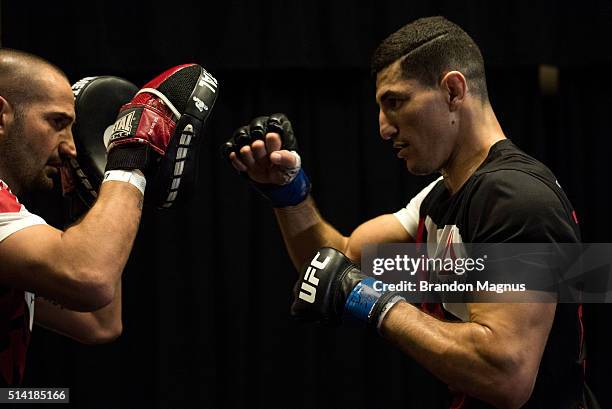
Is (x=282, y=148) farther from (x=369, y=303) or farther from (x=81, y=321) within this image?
(x=81, y=321)

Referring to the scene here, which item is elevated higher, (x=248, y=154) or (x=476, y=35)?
(x=476, y=35)

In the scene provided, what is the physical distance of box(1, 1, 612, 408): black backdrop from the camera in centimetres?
308

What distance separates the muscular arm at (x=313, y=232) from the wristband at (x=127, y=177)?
2.11ft

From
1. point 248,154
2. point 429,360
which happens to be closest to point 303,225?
point 248,154

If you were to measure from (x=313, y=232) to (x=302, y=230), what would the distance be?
0.11ft

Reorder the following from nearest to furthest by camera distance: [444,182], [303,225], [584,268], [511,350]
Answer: [511,350], [584,268], [444,182], [303,225]

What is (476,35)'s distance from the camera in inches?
120

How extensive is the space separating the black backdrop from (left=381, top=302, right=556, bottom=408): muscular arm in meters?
1.54

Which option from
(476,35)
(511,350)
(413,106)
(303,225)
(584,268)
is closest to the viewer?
(511,350)

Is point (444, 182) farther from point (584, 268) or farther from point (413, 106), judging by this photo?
point (584, 268)

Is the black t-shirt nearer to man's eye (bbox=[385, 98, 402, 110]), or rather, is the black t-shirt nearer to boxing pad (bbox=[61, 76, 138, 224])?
man's eye (bbox=[385, 98, 402, 110])

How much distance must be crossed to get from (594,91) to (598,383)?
1.22 m

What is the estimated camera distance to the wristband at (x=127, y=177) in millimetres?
1675

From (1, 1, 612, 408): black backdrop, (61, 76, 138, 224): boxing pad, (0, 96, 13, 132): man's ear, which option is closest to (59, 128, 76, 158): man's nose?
(61, 76, 138, 224): boxing pad
